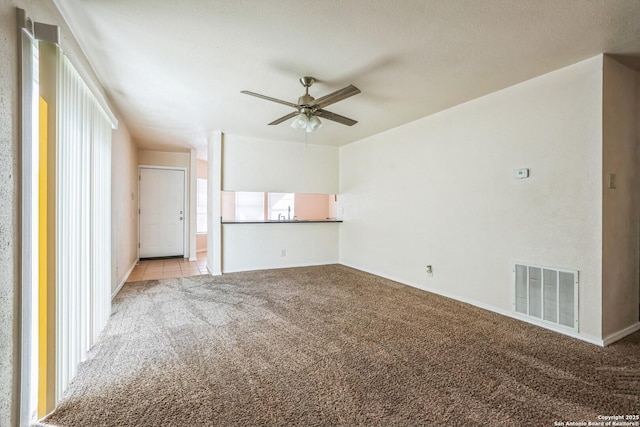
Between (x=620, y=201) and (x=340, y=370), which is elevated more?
(x=620, y=201)

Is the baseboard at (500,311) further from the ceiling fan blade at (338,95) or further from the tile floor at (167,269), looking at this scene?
the tile floor at (167,269)

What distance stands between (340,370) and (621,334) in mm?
2558

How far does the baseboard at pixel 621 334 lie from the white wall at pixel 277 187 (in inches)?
164

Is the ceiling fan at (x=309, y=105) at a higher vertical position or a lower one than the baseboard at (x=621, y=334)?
higher

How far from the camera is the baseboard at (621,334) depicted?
2.48m

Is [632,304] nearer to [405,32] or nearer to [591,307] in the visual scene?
[591,307]

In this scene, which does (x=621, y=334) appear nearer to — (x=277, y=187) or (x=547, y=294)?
(x=547, y=294)

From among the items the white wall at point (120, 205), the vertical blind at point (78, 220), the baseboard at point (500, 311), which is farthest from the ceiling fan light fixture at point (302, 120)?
the baseboard at point (500, 311)

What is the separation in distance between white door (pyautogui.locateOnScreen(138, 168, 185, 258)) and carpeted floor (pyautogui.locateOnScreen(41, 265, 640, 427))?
3549mm

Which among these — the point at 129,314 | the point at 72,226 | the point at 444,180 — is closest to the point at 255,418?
the point at 72,226

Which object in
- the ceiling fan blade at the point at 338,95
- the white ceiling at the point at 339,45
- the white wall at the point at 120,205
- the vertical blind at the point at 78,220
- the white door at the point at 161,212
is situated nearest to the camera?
the vertical blind at the point at 78,220

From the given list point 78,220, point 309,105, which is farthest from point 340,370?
point 309,105

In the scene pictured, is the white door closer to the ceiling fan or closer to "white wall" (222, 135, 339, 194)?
"white wall" (222, 135, 339, 194)

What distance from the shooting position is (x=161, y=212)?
6660mm
